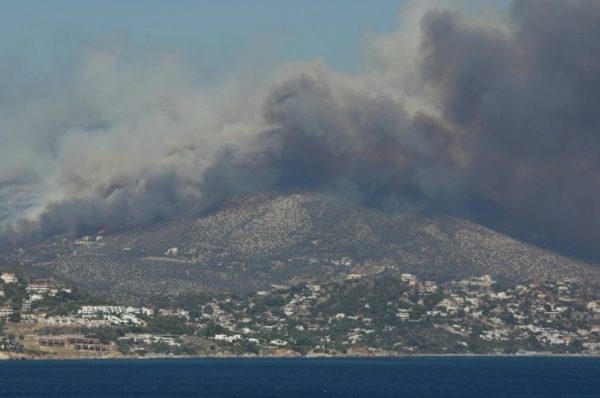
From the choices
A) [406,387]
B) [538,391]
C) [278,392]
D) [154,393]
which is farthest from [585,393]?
[154,393]

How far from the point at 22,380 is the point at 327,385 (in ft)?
111

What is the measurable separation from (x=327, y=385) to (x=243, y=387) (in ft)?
37.9

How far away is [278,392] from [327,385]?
15.0 m

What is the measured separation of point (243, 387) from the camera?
19050 cm

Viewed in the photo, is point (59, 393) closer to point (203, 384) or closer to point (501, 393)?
point (203, 384)

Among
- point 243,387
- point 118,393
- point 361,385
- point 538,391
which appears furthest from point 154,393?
point 538,391

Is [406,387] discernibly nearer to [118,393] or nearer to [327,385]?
[327,385]

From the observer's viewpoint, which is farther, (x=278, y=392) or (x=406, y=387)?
(x=406, y=387)

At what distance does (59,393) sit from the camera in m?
177

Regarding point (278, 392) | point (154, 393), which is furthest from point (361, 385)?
point (154, 393)

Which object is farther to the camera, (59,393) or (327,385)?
(327,385)

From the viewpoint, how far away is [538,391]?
193875 millimetres

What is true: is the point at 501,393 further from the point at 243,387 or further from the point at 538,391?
the point at 243,387

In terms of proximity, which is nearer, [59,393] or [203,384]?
[59,393]
